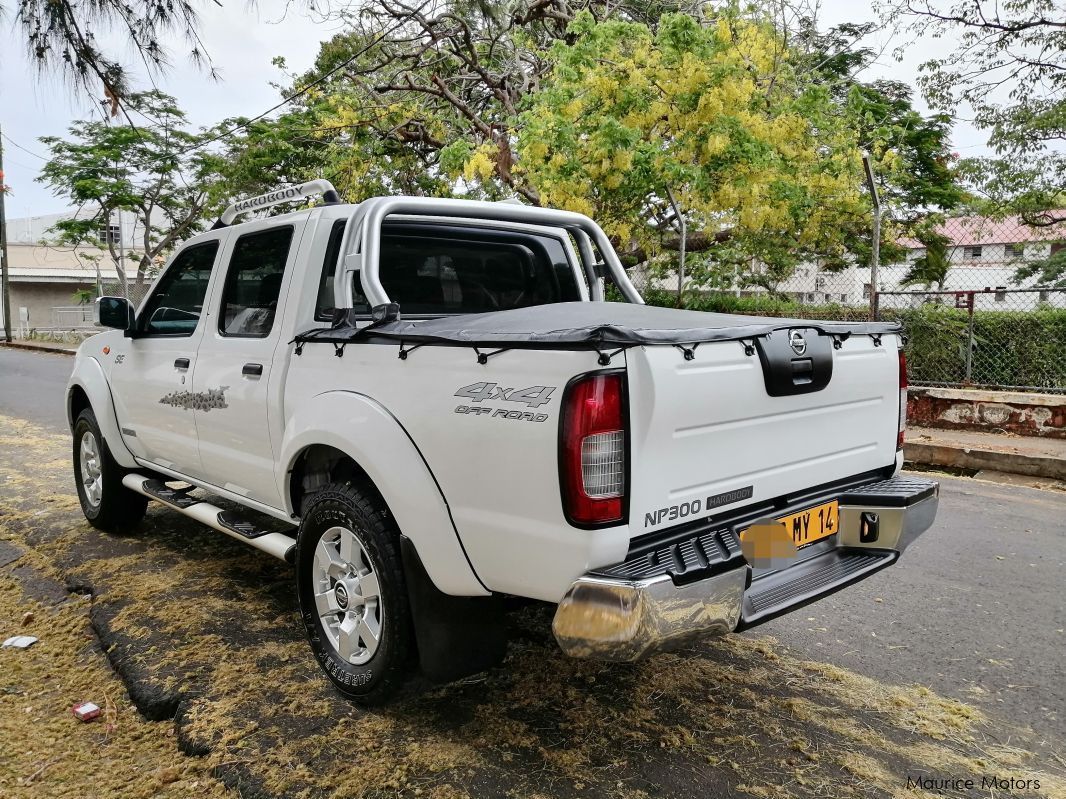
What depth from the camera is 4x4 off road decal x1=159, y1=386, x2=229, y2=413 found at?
12.5 ft

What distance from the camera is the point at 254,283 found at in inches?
151

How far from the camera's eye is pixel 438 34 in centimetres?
1260

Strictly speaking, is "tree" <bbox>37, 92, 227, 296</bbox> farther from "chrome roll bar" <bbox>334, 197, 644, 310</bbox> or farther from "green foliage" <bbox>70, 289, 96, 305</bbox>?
"chrome roll bar" <bbox>334, 197, 644, 310</bbox>

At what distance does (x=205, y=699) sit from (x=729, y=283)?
1530cm

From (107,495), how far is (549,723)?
11.7 ft

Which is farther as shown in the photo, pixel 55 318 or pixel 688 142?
pixel 55 318

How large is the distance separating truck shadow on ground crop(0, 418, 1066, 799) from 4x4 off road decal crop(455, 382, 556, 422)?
1.11 meters

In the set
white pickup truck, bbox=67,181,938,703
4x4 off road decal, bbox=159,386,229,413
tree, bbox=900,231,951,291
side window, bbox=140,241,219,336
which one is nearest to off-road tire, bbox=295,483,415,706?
white pickup truck, bbox=67,181,938,703

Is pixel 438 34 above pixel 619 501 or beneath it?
above

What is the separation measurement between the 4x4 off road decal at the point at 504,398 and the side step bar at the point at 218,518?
1355mm

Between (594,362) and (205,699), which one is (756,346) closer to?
(594,362)

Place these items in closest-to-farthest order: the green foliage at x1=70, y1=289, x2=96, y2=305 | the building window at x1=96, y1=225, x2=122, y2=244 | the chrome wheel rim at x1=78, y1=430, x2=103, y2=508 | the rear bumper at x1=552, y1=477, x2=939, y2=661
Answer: the rear bumper at x1=552, y1=477, x2=939, y2=661
the chrome wheel rim at x1=78, y1=430, x2=103, y2=508
the building window at x1=96, y1=225, x2=122, y2=244
the green foliage at x1=70, y1=289, x2=96, y2=305

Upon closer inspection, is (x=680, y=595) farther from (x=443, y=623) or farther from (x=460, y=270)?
(x=460, y=270)

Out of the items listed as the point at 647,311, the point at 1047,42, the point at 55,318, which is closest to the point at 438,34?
the point at 1047,42
